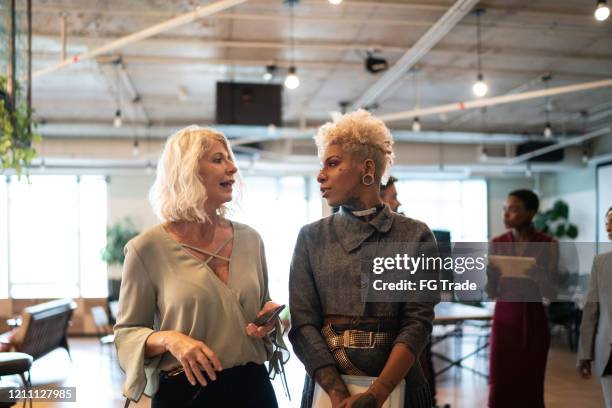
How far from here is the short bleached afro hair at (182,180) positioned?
1843 mm

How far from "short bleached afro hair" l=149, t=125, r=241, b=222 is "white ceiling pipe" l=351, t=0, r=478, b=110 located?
4696 mm

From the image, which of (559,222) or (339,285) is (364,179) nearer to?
(339,285)

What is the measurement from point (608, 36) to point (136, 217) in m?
10.2

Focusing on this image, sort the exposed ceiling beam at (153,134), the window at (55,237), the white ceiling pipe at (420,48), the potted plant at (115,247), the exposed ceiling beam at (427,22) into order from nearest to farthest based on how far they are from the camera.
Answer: the white ceiling pipe at (420,48) → the exposed ceiling beam at (427,22) → the exposed ceiling beam at (153,134) → the potted plant at (115,247) → the window at (55,237)

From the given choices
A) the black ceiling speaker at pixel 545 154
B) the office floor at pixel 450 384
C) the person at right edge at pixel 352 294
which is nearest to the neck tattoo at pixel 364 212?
the person at right edge at pixel 352 294

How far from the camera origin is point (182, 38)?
7352mm

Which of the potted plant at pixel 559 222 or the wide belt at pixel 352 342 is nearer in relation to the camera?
the wide belt at pixel 352 342

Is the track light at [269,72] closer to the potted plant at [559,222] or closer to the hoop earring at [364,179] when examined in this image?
the hoop earring at [364,179]

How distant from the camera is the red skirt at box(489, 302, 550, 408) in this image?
145 inches

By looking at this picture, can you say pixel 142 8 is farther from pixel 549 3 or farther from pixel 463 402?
pixel 463 402

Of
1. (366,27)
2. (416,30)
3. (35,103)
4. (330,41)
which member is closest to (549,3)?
(416,30)

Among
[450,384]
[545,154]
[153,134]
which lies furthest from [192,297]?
[545,154]

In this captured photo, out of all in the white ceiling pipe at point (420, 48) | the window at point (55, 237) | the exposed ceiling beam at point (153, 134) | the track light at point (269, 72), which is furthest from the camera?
the window at point (55, 237)

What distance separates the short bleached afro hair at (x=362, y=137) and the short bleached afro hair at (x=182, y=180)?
390 mm
